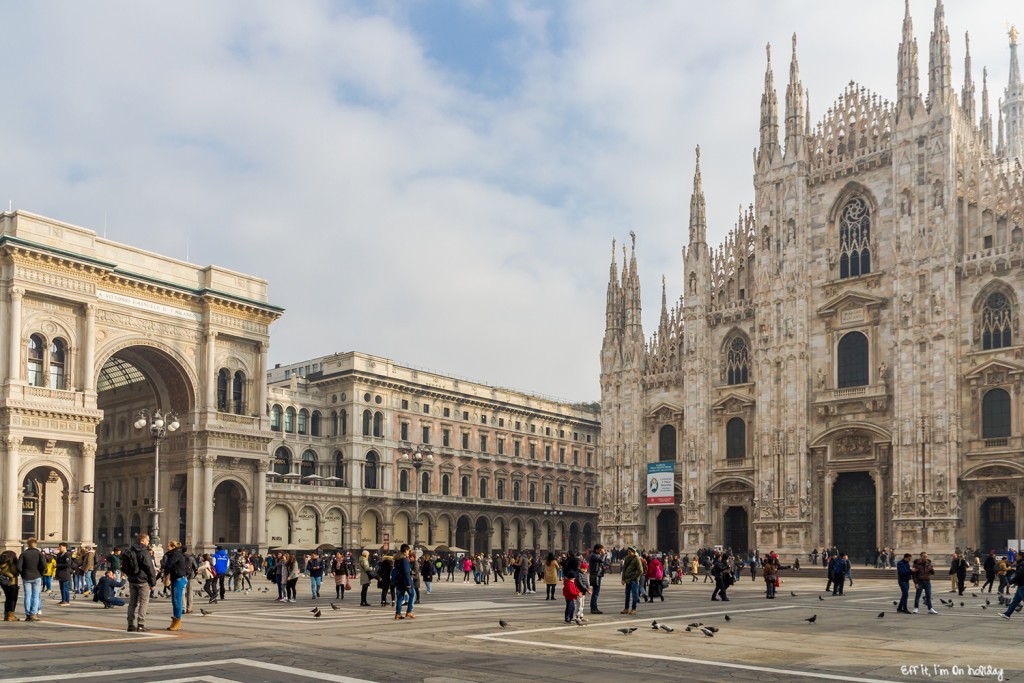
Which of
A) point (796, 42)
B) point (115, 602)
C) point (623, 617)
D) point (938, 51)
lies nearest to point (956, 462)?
point (938, 51)

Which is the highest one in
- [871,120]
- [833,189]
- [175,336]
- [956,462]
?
[871,120]

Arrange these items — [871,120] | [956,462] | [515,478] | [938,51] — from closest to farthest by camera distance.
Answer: [956,462] < [938,51] < [871,120] < [515,478]

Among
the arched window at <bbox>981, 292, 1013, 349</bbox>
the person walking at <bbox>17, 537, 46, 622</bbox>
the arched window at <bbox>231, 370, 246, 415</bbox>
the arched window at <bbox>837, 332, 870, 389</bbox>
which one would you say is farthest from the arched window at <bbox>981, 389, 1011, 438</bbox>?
the person walking at <bbox>17, 537, 46, 622</bbox>

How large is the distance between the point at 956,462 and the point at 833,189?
16269mm

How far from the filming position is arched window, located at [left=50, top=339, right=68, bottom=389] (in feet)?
162

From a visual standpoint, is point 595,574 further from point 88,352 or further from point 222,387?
point 222,387

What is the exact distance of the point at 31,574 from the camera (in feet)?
64.8

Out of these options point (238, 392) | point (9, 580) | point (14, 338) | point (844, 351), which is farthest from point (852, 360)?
point (9, 580)

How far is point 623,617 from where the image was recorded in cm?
2231

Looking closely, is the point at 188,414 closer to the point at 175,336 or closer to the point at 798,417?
the point at 175,336

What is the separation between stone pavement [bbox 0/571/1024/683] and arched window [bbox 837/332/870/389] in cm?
2881

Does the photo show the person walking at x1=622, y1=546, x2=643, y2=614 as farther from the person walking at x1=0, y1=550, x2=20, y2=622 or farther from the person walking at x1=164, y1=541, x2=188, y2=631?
the person walking at x1=0, y1=550, x2=20, y2=622

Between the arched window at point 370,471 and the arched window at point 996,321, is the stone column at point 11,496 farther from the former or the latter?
the arched window at point 996,321

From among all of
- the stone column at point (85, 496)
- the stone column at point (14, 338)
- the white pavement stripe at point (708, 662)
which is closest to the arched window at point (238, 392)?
the stone column at point (85, 496)
